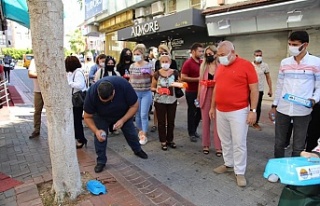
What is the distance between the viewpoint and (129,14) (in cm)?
1627

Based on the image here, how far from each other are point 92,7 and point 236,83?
20.1 m

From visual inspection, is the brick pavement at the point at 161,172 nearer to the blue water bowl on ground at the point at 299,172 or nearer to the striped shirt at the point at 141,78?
the striped shirt at the point at 141,78

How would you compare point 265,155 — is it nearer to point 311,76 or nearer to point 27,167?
point 311,76

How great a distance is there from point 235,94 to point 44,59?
2147 millimetres

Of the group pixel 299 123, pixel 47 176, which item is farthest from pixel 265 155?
pixel 47 176

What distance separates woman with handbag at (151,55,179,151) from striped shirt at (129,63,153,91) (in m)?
0.26

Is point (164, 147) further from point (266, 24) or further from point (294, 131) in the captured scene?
point (266, 24)

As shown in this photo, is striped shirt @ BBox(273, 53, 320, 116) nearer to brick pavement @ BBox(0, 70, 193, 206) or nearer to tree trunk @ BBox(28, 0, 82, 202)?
brick pavement @ BBox(0, 70, 193, 206)

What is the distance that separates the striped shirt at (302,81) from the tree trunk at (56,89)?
2.61m

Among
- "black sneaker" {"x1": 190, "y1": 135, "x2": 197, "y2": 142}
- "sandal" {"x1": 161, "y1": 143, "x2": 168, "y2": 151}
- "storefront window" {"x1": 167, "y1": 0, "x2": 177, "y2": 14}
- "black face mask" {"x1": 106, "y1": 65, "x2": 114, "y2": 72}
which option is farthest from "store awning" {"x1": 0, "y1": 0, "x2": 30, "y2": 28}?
"storefront window" {"x1": 167, "y1": 0, "x2": 177, "y2": 14}

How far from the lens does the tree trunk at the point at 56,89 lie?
2.53 m

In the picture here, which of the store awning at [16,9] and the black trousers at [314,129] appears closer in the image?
the black trousers at [314,129]

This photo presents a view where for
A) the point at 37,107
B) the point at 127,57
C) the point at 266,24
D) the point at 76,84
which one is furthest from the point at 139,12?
the point at 76,84

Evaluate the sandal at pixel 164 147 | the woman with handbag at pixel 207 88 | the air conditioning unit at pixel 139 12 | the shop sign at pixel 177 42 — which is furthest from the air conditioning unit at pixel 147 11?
the sandal at pixel 164 147
